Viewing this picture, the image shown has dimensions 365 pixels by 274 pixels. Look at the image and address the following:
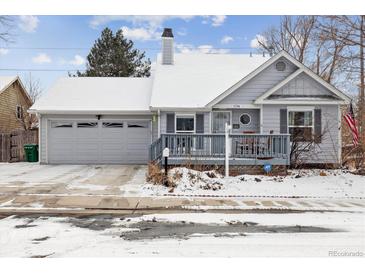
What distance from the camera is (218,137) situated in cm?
1199

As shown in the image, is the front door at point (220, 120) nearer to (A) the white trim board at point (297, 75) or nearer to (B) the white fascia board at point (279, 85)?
(B) the white fascia board at point (279, 85)

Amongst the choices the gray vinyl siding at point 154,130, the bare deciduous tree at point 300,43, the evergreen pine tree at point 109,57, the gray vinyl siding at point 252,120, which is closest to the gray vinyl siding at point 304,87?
the gray vinyl siding at point 252,120

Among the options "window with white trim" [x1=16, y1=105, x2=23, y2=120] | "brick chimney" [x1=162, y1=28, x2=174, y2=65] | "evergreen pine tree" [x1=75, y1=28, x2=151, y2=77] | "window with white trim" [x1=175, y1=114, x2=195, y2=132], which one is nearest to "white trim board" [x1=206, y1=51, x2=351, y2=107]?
"window with white trim" [x1=175, y1=114, x2=195, y2=132]

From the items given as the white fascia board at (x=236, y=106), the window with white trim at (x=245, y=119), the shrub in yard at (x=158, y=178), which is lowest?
the shrub in yard at (x=158, y=178)

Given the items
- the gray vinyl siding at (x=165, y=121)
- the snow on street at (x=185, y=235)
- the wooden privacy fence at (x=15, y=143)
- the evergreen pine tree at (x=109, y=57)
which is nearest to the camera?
the snow on street at (x=185, y=235)

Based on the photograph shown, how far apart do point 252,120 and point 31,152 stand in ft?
38.2

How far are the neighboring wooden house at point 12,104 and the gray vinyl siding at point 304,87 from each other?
18.8 m

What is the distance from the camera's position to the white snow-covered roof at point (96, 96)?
15.8 m

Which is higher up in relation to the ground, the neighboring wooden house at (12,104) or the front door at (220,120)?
the neighboring wooden house at (12,104)

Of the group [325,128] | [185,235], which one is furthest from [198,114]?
[185,235]

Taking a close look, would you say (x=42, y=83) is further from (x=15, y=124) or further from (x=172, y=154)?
(x=172, y=154)

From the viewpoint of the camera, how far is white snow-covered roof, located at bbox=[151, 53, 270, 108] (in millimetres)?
14742

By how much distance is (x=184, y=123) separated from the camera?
14711 millimetres
